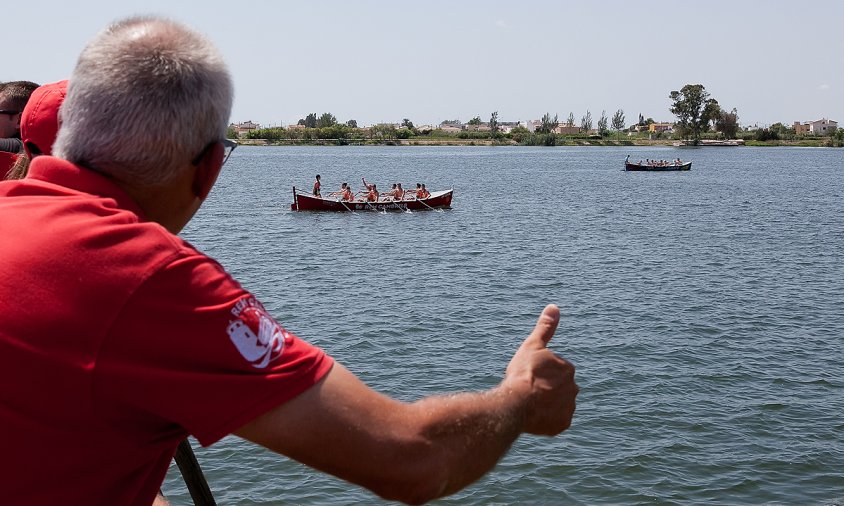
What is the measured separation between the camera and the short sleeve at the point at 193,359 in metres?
1.54

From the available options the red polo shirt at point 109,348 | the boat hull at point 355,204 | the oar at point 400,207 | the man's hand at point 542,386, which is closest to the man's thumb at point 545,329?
the man's hand at point 542,386

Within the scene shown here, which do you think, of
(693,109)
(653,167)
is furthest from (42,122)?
(693,109)

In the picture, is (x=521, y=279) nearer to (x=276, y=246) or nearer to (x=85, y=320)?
(x=276, y=246)

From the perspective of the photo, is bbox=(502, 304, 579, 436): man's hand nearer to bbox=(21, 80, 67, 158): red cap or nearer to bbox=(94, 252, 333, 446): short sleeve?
bbox=(94, 252, 333, 446): short sleeve

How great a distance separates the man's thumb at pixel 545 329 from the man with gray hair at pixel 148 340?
333mm

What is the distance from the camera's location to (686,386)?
16.0 m

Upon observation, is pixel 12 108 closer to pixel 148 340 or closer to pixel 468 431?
pixel 148 340

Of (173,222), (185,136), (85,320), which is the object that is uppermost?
(185,136)

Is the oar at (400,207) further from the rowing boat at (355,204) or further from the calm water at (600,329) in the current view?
the calm water at (600,329)

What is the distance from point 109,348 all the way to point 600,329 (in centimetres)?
1914

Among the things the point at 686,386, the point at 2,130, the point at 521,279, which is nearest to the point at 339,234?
the point at 521,279

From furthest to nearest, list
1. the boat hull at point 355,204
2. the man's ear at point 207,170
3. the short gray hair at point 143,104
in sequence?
the boat hull at point 355,204
the man's ear at point 207,170
the short gray hair at point 143,104

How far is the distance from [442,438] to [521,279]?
2546 centimetres

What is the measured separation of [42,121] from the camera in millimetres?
2535
